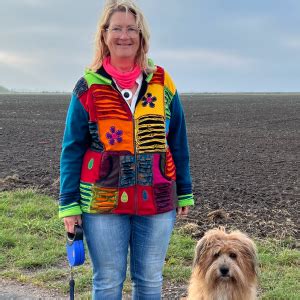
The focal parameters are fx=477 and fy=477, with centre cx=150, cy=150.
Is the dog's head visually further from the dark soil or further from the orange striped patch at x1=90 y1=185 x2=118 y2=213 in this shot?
the dark soil

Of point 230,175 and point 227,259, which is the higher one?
point 227,259

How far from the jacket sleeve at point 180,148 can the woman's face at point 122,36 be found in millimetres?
484

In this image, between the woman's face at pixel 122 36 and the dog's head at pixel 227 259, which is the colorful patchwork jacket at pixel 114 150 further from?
the dog's head at pixel 227 259

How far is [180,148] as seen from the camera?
3.54 meters

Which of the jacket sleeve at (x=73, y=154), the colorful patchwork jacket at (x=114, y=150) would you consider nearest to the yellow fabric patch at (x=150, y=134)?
the colorful patchwork jacket at (x=114, y=150)

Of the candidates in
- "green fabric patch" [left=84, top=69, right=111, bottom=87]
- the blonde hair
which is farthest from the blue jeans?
the blonde hair

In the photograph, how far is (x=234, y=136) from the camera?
22797mm

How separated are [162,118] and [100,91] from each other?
0.47 metres

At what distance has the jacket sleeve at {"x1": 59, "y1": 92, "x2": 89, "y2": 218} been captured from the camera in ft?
10.5

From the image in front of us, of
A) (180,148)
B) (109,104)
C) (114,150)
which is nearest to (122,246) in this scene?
(114,150)

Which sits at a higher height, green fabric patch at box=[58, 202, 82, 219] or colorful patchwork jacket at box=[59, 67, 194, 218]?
colorful patchwork jacket at box=[59, 67, 194, 218]

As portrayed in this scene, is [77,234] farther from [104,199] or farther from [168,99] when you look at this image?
[168,99]

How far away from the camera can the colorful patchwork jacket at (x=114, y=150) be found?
A: 318cm

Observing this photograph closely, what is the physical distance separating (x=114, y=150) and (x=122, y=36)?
77 centimetres
